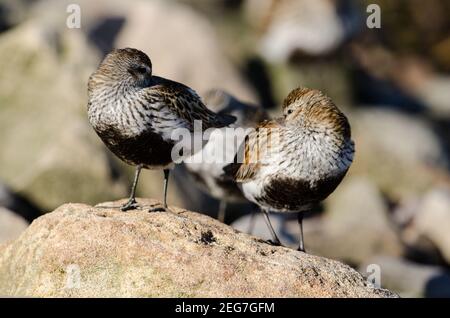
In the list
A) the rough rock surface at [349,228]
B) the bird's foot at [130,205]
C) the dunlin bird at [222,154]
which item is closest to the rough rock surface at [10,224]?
the dunlin bird at [222,154]

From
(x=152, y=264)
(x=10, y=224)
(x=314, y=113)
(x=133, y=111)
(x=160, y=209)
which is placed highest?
(x=314, y=113)

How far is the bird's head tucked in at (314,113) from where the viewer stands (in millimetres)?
9914

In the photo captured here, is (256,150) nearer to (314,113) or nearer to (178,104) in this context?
(314,113)

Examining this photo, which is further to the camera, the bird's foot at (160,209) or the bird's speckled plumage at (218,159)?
the bird's speckled plumage at (218,159)

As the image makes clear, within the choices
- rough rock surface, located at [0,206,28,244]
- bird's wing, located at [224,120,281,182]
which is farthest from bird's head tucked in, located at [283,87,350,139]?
rough rock surface, located at [0,206,28,244]

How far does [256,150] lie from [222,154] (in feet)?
7.20

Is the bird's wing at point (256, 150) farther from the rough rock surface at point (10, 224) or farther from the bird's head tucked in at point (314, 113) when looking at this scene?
the rough rock surface at point (10, 224)

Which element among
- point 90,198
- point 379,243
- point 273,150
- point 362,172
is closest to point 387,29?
point 362,172

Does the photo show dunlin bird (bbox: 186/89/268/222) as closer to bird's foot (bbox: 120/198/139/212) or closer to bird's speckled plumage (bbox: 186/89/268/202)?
bird's speckled plumage (bbox: 186/89/268/202)

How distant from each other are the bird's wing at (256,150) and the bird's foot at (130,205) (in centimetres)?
143

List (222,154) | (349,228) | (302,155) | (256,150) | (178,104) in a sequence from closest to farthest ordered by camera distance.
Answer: (302,155)
(178,104)
(256,150)
(222,154)
(349,228)

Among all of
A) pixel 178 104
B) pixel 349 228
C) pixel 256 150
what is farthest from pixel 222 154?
pixel 349 228

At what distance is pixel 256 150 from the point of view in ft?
34.7
